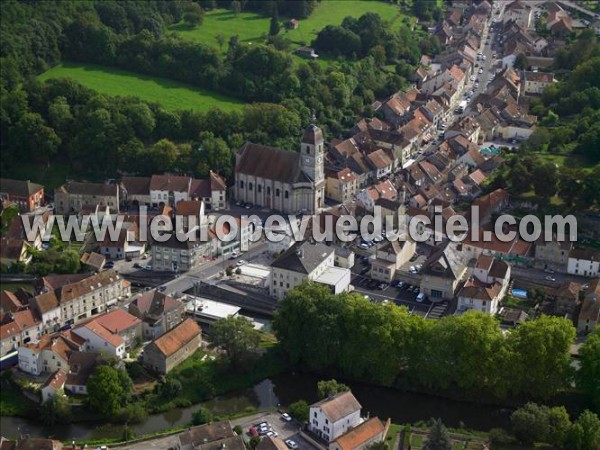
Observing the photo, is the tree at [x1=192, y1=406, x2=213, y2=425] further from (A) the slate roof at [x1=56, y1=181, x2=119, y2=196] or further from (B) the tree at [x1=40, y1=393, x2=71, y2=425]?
(A) the slate roof at [x1=56, y1=181, x2=119, y2=196]

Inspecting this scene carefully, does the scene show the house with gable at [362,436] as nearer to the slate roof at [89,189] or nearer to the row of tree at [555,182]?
the row of tree at [555,182]

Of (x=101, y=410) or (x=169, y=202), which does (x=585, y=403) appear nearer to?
(x=101, y=410)

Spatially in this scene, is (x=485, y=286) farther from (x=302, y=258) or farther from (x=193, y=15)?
(x=193, y=15)

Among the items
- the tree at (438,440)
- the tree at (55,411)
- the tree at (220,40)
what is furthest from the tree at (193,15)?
the tree at (438,440)

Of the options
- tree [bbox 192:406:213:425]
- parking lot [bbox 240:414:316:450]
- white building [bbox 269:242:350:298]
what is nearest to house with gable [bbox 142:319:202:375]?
tree [bbox 192:406:213:425]

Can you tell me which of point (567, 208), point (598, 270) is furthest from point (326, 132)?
point (598, 270)

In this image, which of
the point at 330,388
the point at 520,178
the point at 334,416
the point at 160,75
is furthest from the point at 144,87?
the point at 334,416
